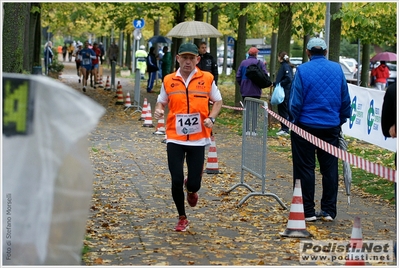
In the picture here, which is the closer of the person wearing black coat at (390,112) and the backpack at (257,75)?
the person wearing black coat at (390,112)

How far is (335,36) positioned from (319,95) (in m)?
9.38

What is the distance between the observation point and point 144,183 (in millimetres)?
11781

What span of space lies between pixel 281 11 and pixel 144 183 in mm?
10495

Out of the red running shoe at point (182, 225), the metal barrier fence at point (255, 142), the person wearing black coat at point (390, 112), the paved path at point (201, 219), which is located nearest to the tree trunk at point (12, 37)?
the paved path at point (201, 219)

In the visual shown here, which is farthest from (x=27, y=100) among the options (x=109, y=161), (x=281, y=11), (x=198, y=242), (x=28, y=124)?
(x=281, y=11)

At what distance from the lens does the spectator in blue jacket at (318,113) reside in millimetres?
9023

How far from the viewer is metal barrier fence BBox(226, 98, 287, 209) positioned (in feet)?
32.8

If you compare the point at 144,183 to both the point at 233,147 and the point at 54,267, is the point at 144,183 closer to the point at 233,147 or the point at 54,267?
the point at 233,147

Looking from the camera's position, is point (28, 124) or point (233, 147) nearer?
point (28, 124)

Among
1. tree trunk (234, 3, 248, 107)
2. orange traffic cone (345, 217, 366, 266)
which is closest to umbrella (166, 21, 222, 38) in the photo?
tree trunk (234, 3, 248, 107)

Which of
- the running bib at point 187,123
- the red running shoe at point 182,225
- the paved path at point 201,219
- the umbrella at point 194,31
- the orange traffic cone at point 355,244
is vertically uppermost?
the umbrella at point 194,31

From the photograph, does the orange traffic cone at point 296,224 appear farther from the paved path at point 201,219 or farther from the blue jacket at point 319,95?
the blue jacket at point 319,95

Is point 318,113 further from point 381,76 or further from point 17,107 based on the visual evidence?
point 381,76

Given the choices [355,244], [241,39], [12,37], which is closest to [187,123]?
[355,244]
